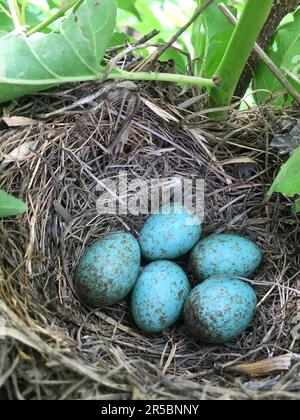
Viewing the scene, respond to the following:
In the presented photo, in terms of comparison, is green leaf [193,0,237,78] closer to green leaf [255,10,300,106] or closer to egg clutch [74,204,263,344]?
green leaf [255,10,300,106]

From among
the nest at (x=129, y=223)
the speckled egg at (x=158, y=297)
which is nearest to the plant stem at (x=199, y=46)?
the nest at (x=129, y=223)

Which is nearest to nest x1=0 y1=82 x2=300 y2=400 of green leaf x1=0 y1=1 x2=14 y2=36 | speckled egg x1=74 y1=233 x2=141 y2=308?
speckled egg x1=74 y1=233 x2=141 y2=308

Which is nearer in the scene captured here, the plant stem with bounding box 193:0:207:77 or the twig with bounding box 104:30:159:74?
the twig with bounding box 104:30:159:74

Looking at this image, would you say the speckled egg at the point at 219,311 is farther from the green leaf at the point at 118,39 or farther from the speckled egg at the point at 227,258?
the green leaf at the point at 118,39

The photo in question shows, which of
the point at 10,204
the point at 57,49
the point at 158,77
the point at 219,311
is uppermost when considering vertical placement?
the point at 57,49

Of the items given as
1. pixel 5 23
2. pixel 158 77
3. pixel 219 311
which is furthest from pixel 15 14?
pixel 219 311

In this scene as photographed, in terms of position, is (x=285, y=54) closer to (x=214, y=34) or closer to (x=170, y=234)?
(x=214, y=34)

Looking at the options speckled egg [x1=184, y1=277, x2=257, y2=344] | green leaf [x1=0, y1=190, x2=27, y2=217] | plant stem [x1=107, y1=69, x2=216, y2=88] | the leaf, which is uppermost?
the leaf
